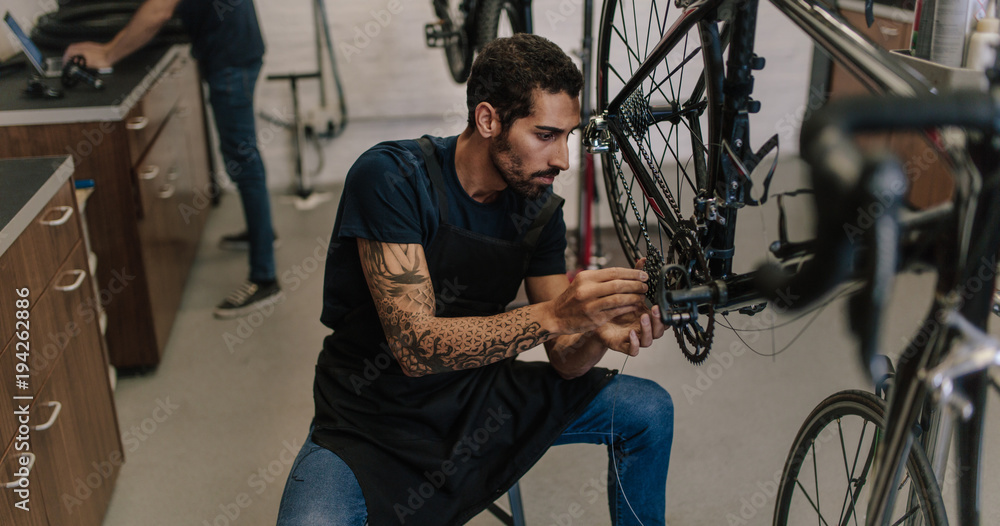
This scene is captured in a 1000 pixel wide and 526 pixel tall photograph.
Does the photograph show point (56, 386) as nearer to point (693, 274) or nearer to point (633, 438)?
point (633, 438)

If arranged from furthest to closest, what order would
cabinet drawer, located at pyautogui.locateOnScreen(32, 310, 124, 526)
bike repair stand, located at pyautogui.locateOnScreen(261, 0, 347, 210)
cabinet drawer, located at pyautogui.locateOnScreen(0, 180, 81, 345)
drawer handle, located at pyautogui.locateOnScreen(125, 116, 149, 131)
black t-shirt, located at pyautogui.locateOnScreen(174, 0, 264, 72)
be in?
bike repair stand, located at pyautogui.locateOnScreen(261, 0, 347, 210), black t-shirt, located at pyautogui.locateOnScreen(174, 0, 264, 72), drawer handle, located at pyautogui.locateOnScreen(125, 116, 149, 131), cabinet drawer, located at pyautogui.locateOnScreen(32, 310, 124, 526), cabinet drawer, located at pyautogui.locateOnScreen(0, 180, 81, 345)

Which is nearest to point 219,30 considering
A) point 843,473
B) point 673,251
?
point 673,251

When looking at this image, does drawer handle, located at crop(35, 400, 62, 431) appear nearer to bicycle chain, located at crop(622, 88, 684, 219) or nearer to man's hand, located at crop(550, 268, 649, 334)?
man's hand, located at crop(550, 268, 649, 334)

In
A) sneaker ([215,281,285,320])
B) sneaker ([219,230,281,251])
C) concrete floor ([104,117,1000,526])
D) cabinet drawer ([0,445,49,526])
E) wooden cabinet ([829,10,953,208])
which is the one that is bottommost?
concrete floor ([104,117,1000,526])

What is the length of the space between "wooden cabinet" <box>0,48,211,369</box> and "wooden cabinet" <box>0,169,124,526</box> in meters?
0.44

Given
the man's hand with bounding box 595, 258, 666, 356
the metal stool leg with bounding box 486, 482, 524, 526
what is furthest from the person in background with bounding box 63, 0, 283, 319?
the man's hand with bounding box 595, 258, 666, 356

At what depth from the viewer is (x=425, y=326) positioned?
128 cm

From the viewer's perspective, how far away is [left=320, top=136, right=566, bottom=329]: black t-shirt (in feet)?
4.33

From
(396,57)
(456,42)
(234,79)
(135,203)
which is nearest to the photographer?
(135,203)

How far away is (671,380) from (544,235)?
1.01 meters

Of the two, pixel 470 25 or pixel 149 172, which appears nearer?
pixel 149 172

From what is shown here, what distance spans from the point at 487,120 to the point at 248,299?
1.72 metres

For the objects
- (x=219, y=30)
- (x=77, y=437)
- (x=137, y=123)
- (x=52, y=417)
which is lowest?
(x=77, y=437)

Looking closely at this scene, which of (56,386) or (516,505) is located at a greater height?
(56,386)
